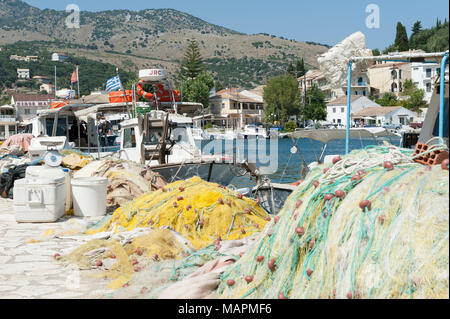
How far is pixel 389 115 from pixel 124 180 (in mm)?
56932

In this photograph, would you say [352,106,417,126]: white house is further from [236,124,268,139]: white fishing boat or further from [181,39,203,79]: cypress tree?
[181,39,203,79]: cypress tree

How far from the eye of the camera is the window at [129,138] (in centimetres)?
1312

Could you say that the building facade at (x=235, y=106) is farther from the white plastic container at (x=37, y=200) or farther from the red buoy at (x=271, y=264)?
the red buoy at (x=271, y=264)

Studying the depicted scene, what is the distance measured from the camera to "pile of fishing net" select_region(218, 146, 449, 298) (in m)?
2.87

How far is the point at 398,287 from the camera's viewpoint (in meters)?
2.87

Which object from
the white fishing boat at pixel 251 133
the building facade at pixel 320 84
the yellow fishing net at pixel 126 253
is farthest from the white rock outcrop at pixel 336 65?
the yellow fishing net at pixel 126 253

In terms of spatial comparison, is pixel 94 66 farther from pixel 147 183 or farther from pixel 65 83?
pixel 147 183

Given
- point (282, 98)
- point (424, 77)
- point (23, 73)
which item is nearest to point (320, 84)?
point (424, 77)

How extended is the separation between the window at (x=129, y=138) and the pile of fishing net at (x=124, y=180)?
9.30 ft

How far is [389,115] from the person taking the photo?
201ft

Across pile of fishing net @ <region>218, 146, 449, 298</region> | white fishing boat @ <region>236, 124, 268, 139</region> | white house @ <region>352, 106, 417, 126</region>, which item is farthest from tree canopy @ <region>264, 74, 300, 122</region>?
pile of fishing net @ <region>218, 146, 449, 298</region>

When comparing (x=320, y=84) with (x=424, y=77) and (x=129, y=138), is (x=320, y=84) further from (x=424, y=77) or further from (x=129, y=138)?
(x=129, y=138)

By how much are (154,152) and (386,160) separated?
917cm

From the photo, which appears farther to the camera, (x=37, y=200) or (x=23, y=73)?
(x=23, y=73)
